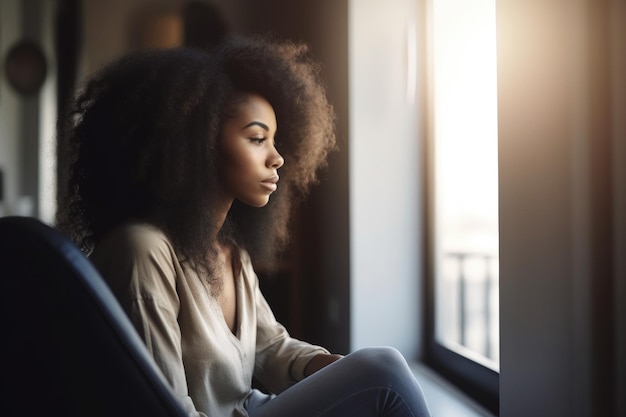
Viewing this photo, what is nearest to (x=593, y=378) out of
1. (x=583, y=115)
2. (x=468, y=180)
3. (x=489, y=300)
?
(x=583, y=115)

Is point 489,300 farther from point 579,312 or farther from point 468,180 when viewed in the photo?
point 579,312

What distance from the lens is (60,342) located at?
0.63 m

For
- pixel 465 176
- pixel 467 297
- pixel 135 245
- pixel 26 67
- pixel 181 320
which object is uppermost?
pixel 26 67

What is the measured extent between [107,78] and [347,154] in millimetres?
839

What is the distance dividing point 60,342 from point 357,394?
1.57 feet

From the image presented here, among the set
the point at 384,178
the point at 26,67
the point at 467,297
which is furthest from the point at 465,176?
the point at 26,67

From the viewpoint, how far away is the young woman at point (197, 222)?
85 cm

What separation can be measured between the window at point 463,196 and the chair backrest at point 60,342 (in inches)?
36.7

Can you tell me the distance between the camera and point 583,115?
82 centimetres

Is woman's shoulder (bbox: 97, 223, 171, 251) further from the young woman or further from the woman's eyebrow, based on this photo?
the woman's eyebrow

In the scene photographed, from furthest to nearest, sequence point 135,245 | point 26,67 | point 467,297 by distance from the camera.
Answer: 1. point 26,67
2. point 467,297
3. point 135,245

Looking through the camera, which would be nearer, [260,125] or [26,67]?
[260,125]

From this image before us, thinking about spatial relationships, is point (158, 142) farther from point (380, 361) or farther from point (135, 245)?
point (380, 361)

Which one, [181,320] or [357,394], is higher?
[181,320]
